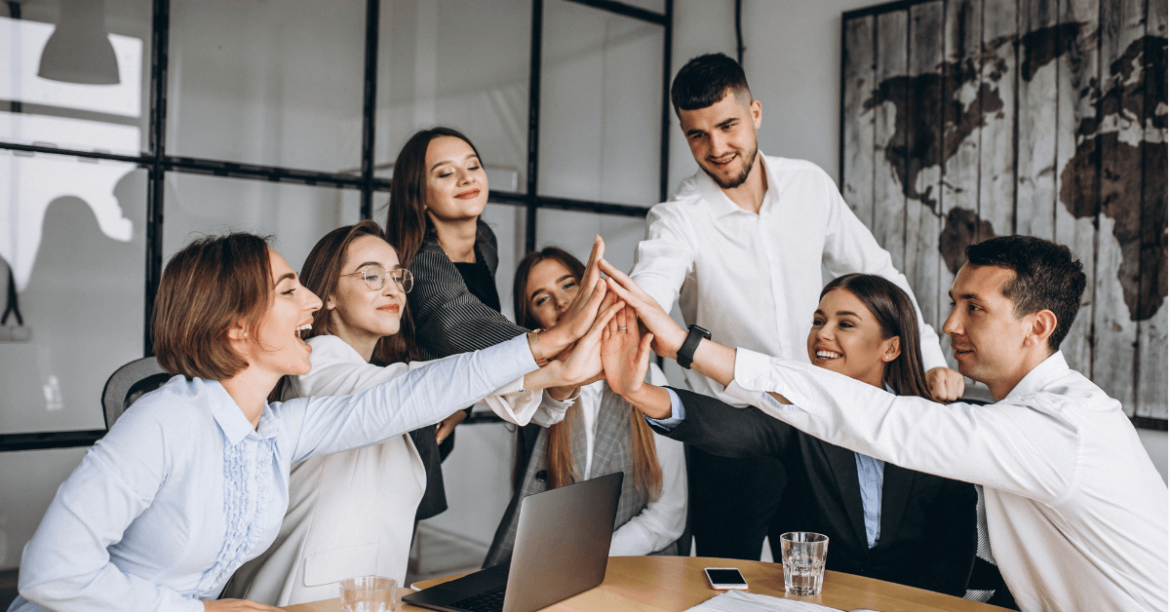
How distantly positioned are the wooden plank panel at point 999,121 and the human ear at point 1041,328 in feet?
5.74

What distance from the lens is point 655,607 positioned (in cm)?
145

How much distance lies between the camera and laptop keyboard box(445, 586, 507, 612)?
4.63 ft

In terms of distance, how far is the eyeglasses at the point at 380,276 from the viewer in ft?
6.62

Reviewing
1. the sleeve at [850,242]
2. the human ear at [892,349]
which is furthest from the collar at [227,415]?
the sleeve at [850,242]

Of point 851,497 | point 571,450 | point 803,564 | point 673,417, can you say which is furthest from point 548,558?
point 571,450

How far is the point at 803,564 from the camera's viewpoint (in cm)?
151

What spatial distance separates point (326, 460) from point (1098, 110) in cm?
282

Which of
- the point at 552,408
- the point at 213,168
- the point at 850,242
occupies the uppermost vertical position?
the point at 213,168

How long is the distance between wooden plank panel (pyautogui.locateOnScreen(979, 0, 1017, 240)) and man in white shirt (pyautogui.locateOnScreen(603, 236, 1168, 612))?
1708 millimetres

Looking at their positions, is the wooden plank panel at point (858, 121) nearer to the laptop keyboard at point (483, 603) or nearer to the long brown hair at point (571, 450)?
the long brown hair at point (571, 450)

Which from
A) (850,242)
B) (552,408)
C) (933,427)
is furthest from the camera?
(850,242)

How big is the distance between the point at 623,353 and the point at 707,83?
89 centimetres

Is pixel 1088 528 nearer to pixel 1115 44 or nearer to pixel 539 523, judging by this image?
pixel 539 523

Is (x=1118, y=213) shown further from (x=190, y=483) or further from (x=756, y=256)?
Result: (x=190, y=483)
